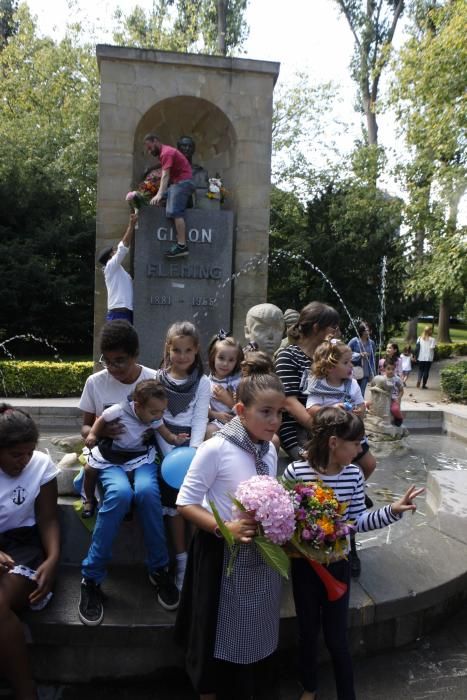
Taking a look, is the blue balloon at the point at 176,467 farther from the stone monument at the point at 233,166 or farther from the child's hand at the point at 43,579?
the stone monument at the point at 233,166

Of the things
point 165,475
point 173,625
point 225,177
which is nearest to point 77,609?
point 173,625

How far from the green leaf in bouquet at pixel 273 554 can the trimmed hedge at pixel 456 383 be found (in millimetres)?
10991

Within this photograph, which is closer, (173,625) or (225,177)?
(173,625)

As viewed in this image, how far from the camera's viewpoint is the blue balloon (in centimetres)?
301

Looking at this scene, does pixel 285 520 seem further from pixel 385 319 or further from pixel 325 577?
pixel 385 319

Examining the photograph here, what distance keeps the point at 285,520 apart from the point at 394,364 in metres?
6.08

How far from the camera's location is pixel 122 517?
282 centimetres

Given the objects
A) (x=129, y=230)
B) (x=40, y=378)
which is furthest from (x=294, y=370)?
(x=40, y=378)

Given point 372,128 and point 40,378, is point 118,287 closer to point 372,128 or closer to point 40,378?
point 40,378

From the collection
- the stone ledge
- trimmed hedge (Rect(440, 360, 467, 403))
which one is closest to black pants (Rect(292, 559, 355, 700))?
the stone ledge

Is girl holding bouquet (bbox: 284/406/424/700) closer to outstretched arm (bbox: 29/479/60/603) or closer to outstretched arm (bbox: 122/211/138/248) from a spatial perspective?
outstretched arm (bbox: 29/479/60/603)

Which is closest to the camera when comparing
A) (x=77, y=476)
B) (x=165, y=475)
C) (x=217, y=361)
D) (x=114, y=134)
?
(x=165, y=475)

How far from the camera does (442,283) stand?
602 inches

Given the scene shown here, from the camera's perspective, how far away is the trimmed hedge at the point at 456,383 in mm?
12250
